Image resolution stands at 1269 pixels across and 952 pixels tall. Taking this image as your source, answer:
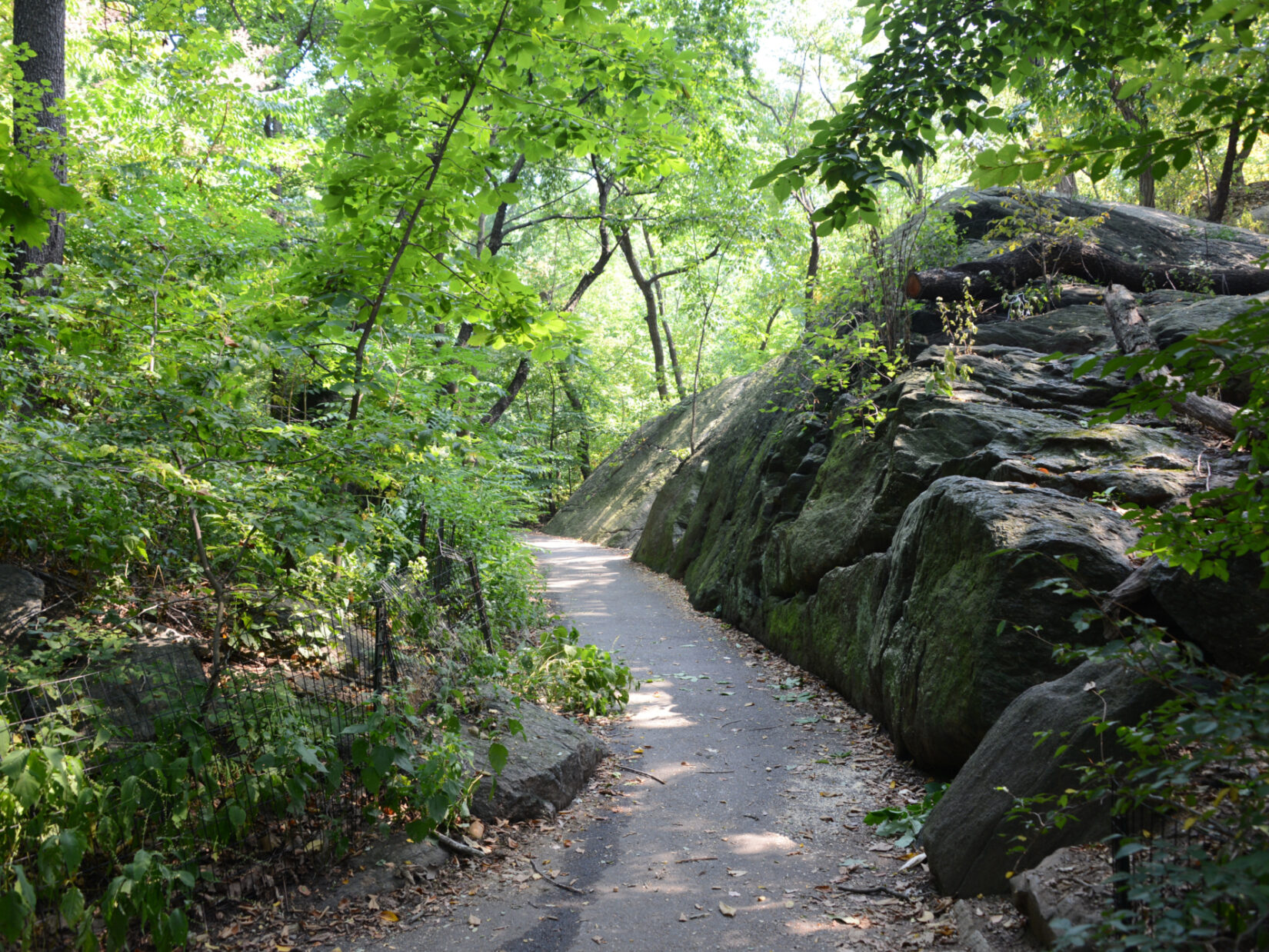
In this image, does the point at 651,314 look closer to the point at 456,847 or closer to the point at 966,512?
the point at 966,512

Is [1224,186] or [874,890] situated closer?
[874,890]

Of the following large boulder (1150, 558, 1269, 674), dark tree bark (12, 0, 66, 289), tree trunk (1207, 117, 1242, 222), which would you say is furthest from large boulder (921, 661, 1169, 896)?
tree trunk (1207, 117, 1242, 222)

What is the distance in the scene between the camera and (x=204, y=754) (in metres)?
3.45

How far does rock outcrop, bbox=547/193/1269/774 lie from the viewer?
14.5 feet

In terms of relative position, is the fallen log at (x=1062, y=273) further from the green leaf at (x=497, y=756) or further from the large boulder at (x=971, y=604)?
the green leaf at (x=497, y=756)

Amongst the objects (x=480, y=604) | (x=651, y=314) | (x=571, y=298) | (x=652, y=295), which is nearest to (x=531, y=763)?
(x=480, y=604)

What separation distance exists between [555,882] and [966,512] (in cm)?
355

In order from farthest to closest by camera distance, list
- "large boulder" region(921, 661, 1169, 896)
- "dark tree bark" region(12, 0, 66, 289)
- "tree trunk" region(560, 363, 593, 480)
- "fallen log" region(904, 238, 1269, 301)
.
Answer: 1. "tree trunk" region(560, 363, 593, 480)
2. "fallen log" region(904, 238, 1269, 301)
3. "dark tree bark" region(12, 0, 66, 289)
4. "large boulder" region(921, 661, 1169, 896)

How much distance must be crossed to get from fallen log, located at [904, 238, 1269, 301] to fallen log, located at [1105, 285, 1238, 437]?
83.9 inches

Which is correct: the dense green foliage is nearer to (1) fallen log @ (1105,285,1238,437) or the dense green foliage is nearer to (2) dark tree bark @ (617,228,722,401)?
(1) fallen log @ (1105,285,1238,437)

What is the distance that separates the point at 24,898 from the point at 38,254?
18.7ft

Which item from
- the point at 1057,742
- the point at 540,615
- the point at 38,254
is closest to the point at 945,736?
the point at 1057,742

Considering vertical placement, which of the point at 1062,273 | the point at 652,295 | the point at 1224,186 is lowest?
the point at 1062,273

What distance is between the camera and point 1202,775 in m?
2.84
